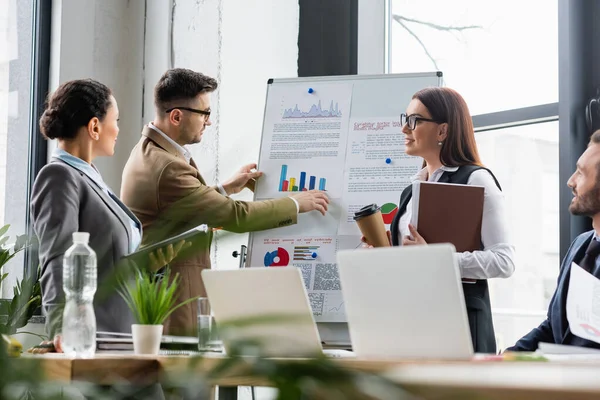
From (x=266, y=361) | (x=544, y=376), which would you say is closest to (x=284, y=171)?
(x=544, y=376)

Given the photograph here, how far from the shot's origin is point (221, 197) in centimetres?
329

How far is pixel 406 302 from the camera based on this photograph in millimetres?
1291

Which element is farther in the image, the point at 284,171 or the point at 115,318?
the point at 284,171

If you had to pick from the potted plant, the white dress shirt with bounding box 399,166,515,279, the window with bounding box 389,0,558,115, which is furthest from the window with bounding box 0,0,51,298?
the potted plant

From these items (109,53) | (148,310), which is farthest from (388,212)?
(109,53)

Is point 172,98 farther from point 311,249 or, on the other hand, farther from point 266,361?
point 266,361

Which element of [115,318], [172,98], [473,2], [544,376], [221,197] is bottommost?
[115,318]

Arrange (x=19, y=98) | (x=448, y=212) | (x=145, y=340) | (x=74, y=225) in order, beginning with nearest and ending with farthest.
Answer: (x=145, y=340) < (x=448, y=212) < (x=74, y=225) < (x=19, y=98)

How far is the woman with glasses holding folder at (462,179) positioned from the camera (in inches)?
104

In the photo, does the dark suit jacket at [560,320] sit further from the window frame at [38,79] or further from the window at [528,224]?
the window frame at [38,79]

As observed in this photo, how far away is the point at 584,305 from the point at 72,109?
191cm

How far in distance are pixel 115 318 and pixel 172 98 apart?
112 centimetres

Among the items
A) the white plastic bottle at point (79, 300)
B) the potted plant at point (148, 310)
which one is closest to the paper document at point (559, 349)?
the potted plant at point (148, 310)

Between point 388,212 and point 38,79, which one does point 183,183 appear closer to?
point 388,212
